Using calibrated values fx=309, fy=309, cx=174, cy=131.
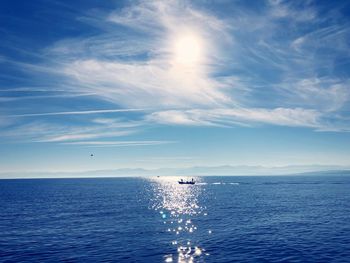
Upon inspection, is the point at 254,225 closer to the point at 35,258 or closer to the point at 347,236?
the point at 347,236

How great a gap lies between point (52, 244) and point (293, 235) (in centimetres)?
4888

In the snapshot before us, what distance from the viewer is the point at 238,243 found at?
59.1 metres

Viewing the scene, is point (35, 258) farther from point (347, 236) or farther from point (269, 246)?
point (347, 236)

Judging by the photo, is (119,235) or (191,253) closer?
(191,253)

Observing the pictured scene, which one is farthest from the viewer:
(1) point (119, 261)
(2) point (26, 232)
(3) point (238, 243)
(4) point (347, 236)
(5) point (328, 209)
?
(5) point (328, 209)

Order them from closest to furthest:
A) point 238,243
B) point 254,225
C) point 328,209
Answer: point 238,243, point 254,225, point 328,209

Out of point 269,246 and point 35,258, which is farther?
point 269,246

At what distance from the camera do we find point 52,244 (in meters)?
59.8

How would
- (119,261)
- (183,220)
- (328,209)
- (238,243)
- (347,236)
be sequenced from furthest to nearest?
1. (328,209)
2. (183,220)
3. (347,236)
4. (238,243)
5. (119,261)

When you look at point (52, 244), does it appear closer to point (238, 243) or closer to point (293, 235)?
point (238, 243)

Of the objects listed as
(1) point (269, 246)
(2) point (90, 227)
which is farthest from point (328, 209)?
(2) point (90, 227)

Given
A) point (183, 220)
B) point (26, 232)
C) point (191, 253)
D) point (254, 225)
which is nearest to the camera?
point (191, 253)

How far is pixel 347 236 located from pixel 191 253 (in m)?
33.8

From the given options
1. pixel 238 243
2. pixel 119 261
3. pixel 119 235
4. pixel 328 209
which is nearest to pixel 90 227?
pixel 119 235
